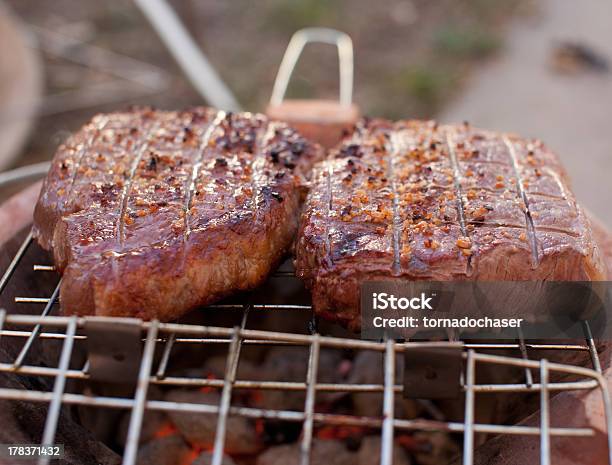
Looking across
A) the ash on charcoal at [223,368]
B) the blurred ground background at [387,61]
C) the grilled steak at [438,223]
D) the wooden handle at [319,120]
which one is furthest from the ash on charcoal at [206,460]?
the blurred ground background at [387,61]

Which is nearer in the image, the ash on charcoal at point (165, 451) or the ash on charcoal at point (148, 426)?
the ash on charcoal at point (165, 451)

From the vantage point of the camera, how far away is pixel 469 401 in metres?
2.03

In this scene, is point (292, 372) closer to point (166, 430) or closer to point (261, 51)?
point (166, 430)

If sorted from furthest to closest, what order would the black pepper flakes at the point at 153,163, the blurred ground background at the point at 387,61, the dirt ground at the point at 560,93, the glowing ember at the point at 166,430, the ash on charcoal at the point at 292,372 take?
1. the blurred ground background at the point at 387,61
2. the dirt ground at the point at 560,93
3. the ash on charcoal at the point at 292,372
4. the glowing ember at the point at 166,430
5. the black pepper flakes at the point at 153,163

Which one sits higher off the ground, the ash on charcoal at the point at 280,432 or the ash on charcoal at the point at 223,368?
the ash on charcoal at the point at 223,368

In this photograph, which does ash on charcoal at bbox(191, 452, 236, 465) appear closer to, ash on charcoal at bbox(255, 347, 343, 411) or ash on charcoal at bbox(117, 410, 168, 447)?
ash on charcoal at bbox(117, 410, 168, 447)

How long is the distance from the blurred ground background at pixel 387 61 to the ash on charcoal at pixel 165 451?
4.71m

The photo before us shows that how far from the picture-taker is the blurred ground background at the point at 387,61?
7.21 m

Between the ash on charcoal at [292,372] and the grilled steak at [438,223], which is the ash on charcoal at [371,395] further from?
the grilled steak at [438,223]

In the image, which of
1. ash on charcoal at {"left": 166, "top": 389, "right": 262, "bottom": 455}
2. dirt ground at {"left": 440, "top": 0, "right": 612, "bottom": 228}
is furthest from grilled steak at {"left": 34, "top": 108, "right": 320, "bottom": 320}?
dirt ground at {"left": 440, "top": 0, "right": 612, "bottom": 228}

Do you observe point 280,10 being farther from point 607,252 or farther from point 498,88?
point 607,252

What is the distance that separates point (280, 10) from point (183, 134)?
243 inches

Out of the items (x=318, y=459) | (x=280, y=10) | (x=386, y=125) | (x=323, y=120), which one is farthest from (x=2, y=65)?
(x=318, y=459)

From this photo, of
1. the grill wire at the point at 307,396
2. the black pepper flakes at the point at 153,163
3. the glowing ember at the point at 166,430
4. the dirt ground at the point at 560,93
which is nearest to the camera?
the grill wire at the point at 307,396
